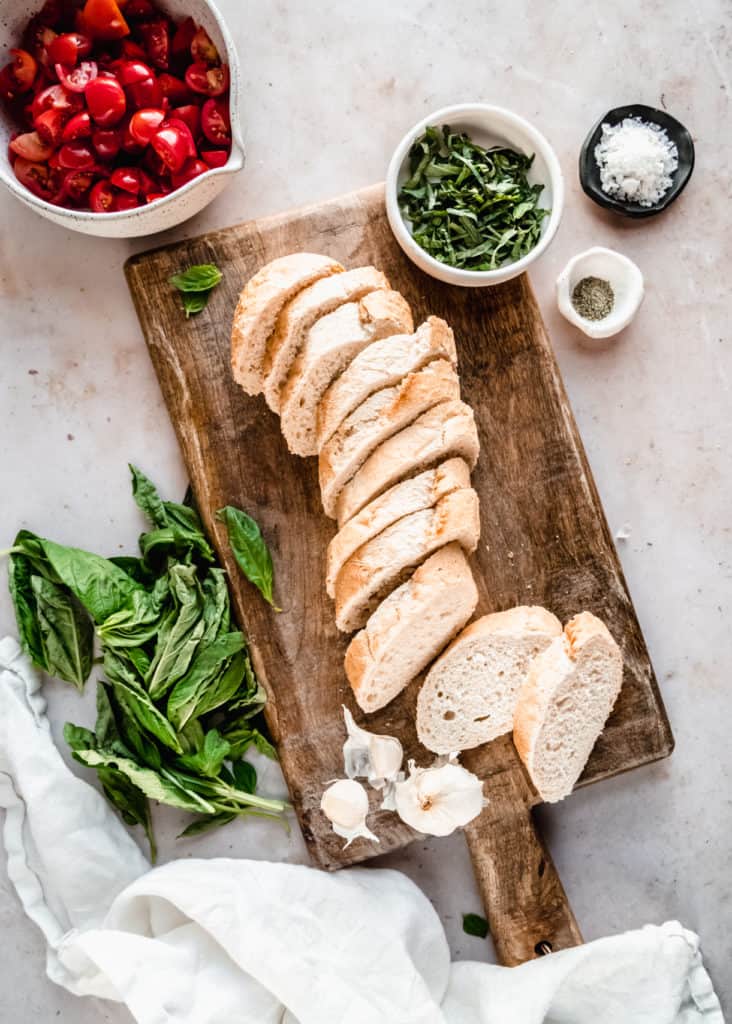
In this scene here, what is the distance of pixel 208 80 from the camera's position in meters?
2.92

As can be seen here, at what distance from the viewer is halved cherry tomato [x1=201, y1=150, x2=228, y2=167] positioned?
9.64ft

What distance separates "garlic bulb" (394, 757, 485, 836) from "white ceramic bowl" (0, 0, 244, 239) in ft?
6.37

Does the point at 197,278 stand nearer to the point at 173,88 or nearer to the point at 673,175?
the point at 173,88

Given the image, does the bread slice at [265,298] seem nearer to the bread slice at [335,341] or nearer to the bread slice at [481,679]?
the bread slice at [335,341]

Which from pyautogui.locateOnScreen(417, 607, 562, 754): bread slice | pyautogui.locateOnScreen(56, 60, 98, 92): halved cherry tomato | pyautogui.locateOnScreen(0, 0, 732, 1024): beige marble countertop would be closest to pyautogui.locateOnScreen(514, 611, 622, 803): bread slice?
pyautogui.locateOnScreen(417, 607, 562, 754): bread slice

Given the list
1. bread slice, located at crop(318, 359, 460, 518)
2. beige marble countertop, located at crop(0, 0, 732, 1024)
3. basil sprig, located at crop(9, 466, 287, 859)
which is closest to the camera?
bread slice, located at crop(318, 359, 460, 518)

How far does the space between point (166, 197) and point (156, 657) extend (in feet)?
4.67

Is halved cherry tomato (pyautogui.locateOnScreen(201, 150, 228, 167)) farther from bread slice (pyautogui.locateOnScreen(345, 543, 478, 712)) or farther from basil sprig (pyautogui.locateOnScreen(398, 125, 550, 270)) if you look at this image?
bread slice (pyautogui.locateOnScreen(345, 543, 478, 712))

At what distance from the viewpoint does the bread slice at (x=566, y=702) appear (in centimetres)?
289

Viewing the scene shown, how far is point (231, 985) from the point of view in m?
3.07

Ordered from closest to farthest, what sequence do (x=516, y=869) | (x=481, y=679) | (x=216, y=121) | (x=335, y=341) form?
(x=335, y=341), (x=216, y=121), (x=481, y=679), (x=516, y=869)

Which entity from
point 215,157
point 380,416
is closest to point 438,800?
point 380,416

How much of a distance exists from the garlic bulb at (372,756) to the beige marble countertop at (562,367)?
437 mm

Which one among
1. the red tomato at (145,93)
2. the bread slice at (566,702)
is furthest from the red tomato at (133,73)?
the bread slice at (566,702)
